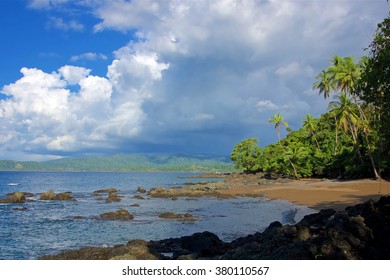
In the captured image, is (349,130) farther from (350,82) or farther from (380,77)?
(380,77)

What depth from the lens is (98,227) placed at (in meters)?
22.6

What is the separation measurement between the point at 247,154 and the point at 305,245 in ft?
282

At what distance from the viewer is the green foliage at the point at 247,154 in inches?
3617

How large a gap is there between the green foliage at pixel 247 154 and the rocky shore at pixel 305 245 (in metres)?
77.6

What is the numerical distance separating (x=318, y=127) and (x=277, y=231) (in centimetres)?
5706

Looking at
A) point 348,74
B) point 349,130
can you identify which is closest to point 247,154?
point 349,130

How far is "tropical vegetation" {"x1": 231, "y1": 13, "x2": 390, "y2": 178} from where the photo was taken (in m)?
16.1

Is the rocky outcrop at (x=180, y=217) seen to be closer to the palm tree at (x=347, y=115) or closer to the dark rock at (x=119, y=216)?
the dark rock at (x=119, y=216)

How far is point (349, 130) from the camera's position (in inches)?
2039

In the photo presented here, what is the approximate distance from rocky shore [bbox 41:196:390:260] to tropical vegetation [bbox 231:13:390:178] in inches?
257

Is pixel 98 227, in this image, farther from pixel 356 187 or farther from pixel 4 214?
pixel 356 187

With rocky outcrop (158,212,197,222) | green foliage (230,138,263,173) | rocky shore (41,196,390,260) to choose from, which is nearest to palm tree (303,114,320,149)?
green foliage (230,138,263,173)

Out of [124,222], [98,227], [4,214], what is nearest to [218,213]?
[124,222]

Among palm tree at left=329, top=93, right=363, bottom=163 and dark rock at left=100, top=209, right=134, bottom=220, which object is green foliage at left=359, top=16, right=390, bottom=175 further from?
palm tree at left=329, top=93, right=363, bottom=163
